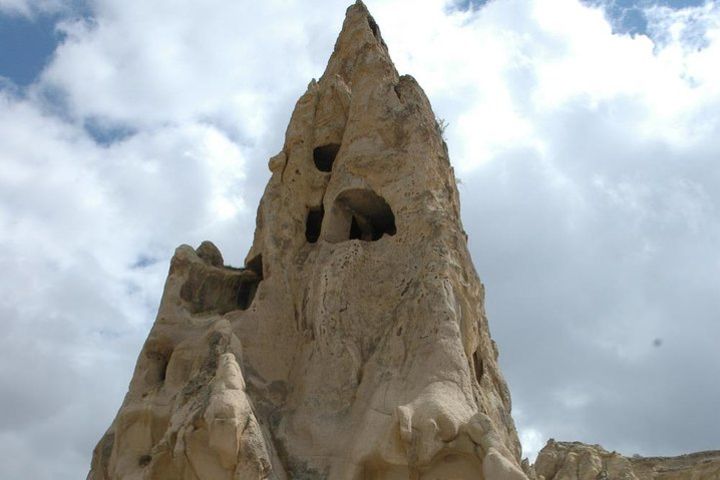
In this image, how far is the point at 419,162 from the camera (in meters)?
13.3

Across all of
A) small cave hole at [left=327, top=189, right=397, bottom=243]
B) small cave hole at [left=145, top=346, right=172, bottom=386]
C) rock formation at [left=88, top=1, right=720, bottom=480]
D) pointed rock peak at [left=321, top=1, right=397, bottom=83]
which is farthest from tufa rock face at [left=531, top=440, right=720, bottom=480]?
small cave hole at [left=145, top=346, right=172, bottom=386]

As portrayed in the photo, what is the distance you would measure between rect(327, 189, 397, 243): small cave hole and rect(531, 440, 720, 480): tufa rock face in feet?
29.4

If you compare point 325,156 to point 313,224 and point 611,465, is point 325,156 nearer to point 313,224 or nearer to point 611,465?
point 313,224

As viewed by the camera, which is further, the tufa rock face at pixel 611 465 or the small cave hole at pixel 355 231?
the tufa rock face at pixel 611 465

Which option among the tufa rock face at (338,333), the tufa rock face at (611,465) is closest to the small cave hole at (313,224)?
the tufa rock face at (338,333)

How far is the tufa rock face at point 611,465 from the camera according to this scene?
69.7 ft

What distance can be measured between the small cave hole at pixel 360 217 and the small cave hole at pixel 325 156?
1.46m

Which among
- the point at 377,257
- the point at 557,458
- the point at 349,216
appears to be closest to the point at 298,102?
the point at 349,216

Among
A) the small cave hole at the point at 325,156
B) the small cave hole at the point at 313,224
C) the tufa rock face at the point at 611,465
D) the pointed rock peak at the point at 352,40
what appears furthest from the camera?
the tufa rock face at the point at 611,465

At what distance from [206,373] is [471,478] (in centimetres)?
360

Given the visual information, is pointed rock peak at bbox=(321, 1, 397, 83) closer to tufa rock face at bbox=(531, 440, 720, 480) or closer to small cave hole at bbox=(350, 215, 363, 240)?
small cave hole at bbox=(350, 215, 363, 240)

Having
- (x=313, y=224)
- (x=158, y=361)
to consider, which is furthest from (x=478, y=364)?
(x=158, y=361)

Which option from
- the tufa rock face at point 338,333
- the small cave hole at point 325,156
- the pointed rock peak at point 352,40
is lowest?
the tufa rock face at point 338,333

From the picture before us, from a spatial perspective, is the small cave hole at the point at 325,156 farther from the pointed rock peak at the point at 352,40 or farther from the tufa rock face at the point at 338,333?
the pointed rock peak at the point at 352,40
